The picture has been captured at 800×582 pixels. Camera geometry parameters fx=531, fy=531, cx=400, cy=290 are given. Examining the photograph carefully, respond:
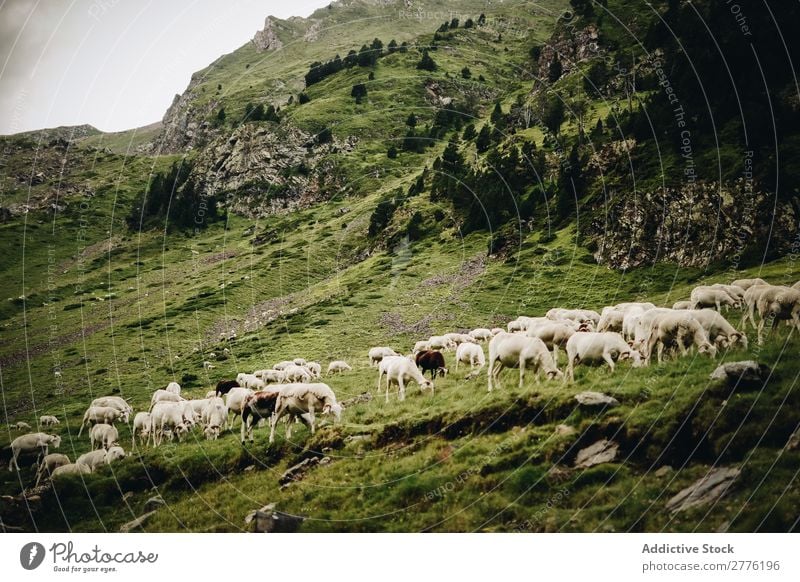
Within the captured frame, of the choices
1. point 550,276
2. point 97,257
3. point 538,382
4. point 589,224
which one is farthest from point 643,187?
point 97,257

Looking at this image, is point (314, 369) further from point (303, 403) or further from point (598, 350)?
point (598, 350)

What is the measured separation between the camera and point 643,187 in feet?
172

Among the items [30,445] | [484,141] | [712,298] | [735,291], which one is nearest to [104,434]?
[30,445]

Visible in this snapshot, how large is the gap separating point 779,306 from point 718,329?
3.05 m

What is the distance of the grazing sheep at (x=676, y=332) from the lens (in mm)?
18828

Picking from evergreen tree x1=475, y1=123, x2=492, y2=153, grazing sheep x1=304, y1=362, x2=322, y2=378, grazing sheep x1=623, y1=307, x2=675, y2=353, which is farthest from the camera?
evergreen tree x1=475, y1=123, x2=492, y2=153

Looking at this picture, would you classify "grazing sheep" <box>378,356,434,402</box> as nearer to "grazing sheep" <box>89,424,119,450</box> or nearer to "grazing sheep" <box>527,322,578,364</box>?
"grazing sheep" <box>527,322,578,364</box>

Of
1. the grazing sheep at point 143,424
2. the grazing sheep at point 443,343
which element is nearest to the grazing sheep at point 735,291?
the grazing sheep at point 443,343

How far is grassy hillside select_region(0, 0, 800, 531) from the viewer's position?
1537 centimetres

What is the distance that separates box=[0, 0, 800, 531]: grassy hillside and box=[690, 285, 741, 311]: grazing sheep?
5.39m

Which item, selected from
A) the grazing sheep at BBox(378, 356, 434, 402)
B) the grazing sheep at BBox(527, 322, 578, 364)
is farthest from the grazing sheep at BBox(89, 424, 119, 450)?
the grazing sheep at BBox(527, 322, 578, 364)

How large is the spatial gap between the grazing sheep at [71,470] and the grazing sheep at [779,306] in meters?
26.5

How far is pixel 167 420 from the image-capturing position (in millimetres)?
25344

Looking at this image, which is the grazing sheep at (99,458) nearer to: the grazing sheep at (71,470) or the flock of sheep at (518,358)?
the flock of sheep at (518,358)
